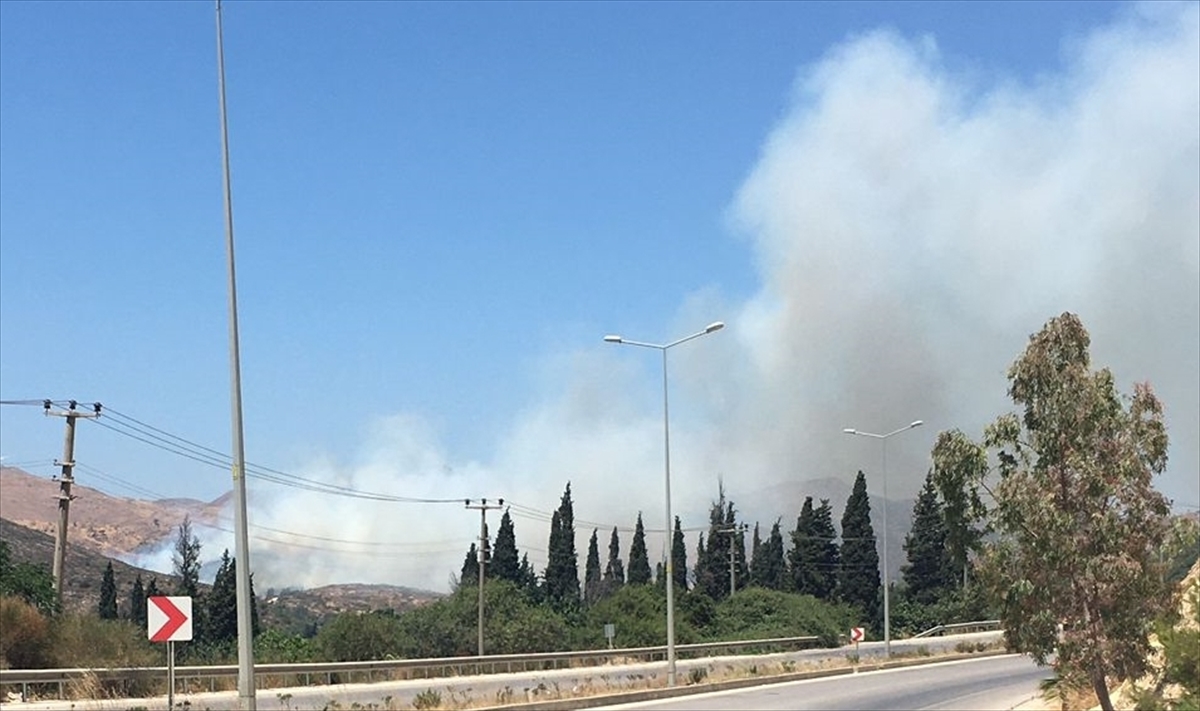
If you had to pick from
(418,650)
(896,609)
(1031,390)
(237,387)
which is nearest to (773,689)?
(1031,390)

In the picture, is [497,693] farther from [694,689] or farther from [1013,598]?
[1013,598]

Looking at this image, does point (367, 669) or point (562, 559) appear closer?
point (367, 669)

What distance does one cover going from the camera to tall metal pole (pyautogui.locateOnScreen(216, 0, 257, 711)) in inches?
675

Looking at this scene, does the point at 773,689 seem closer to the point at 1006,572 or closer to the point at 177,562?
the point at 1006,572

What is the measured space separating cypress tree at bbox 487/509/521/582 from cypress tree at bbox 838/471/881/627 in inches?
995

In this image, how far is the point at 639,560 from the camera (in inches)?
4560

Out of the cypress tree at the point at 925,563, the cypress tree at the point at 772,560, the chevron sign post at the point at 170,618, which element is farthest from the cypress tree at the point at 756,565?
the chevron sign post at the point at 170,618

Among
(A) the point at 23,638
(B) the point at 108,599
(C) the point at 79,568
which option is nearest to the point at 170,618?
(A) the point at 23,638

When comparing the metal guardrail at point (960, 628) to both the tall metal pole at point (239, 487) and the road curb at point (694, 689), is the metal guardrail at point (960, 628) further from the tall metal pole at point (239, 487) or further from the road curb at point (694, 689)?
the tall metal pole at point (239, 487)

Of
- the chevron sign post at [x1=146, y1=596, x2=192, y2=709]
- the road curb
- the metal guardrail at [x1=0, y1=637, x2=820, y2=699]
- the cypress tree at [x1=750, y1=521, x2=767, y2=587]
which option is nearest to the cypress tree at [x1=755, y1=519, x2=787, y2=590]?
the cypress tree at [x1=750, y1=521, x2=767, y2=587]

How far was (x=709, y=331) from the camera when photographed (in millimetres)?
38531

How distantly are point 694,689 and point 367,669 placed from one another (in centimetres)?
1428

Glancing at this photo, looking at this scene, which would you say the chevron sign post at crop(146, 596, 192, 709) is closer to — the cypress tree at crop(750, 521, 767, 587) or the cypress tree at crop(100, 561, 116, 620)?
the cypress tree at crop(100, 561, 116, 620)

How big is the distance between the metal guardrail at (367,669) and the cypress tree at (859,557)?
31.6 m
